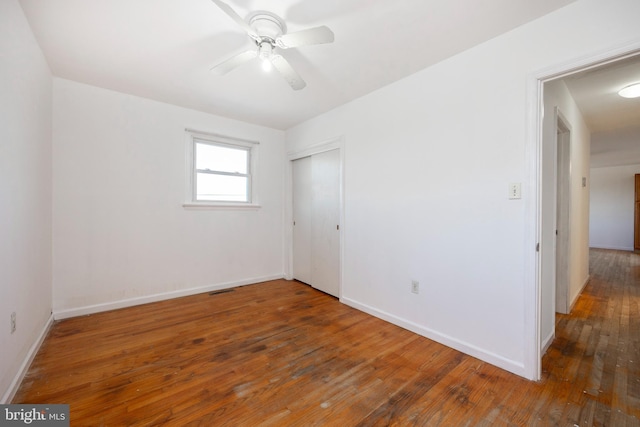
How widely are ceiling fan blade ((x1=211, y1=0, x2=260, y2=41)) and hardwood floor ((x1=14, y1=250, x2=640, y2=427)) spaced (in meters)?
2.28

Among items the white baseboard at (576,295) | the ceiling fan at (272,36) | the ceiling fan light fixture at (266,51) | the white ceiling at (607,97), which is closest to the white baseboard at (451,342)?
the white baseboard at (576,295)

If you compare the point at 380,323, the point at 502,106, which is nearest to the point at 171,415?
the point at 380,323

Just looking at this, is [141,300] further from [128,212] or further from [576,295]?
[576,295]

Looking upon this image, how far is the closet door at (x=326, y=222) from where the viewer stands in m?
3.47

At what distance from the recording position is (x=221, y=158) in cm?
379

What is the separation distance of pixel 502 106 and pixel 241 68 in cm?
221

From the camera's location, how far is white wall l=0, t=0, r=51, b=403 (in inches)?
60.4

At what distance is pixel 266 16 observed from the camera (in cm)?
172

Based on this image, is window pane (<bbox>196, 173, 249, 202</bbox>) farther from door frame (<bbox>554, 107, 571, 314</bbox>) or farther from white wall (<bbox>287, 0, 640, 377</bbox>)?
door frame (<bbox>554, 107, 571, 314</bbox>)

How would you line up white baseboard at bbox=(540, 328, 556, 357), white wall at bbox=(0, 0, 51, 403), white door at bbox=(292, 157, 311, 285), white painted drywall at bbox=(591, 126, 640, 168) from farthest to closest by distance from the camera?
white painted drywall at bbox=(591, 126, 640, 168) < white door at bbox=(292, 157, 311, 285) < white baseboard at bbox=(540, 328, 556, 357) < white wall at bbox=(0, 0, 51, 403)

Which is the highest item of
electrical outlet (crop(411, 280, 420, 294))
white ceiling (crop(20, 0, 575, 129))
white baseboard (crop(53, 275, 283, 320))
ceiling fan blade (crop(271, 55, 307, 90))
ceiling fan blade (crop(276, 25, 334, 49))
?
white ceiling (crop(20, 0, 575, 129))

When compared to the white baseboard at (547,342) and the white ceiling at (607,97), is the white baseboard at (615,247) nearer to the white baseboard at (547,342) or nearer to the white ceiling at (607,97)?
the white ceiling at (607,97)

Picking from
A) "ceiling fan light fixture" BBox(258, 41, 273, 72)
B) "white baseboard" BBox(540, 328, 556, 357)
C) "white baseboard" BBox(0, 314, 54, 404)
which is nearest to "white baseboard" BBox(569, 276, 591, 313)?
"white baseboard" BBox(540, 328, 556, 357)

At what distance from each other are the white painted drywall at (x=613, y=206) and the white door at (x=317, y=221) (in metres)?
9.09
